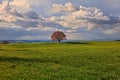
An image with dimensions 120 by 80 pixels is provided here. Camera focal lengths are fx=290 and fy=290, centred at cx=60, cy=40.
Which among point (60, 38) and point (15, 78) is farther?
point (60, 38)

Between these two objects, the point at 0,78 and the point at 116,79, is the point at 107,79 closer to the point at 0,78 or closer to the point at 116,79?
the point at 116,79

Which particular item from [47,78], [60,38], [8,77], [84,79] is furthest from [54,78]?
[60,38]

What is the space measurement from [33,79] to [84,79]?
4283 millimetres

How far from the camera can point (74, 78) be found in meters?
24.8

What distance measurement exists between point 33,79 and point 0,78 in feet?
9.68

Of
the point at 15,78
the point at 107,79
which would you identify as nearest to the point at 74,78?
the point at 107,79

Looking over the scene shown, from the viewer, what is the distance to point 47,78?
24750 mm

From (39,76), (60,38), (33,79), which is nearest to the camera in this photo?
(33,79)

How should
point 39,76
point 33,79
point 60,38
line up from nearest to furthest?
1. point 33,79
2. point 39,76
3. point 60,38

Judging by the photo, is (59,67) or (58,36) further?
(58,36)

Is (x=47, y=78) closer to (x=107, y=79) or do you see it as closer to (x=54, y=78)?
(x=54, y=78)

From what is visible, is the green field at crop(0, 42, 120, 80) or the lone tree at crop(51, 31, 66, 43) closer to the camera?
the green field at crop(0, 42, 120, 80)

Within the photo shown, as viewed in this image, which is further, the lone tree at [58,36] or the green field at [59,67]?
the lone tree at [58,36]

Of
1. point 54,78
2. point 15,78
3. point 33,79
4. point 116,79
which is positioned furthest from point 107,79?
point 15,78
